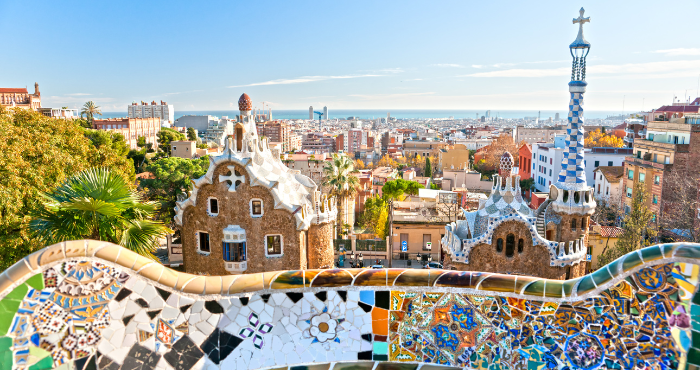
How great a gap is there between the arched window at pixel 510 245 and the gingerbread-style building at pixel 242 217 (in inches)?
250

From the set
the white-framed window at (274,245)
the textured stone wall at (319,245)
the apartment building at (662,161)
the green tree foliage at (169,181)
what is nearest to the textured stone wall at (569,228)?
the textured stone wall at (319,245)

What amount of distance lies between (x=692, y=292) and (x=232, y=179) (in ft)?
44.5

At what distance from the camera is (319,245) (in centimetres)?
1781

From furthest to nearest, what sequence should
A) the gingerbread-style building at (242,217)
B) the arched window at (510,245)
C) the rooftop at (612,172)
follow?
the rooftop at (612,172) < the gingerbread-style building at (242,217) < the arched window at (510,245)

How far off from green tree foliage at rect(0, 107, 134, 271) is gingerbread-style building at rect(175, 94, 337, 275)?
9.51 feet

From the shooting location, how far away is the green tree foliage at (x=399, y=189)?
3988 cm

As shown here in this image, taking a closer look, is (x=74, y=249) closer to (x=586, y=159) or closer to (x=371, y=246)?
(x=371, y=246)

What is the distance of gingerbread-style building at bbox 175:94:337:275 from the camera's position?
15891mm

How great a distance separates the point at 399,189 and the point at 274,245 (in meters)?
24.7

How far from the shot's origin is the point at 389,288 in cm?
472

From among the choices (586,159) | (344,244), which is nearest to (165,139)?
(344,244)

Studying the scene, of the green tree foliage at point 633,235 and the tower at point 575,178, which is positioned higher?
the tower at point 575,178

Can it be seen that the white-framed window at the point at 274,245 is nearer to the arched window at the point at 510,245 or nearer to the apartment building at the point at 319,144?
the arched window at the point at 510,245

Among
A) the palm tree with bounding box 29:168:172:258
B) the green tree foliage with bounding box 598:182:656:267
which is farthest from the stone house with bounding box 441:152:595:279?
the palm tree with bounding box 29:168:172:258
